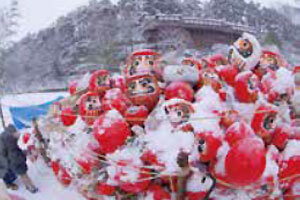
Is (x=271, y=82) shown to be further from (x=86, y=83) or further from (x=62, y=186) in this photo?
(x=62, y=186)

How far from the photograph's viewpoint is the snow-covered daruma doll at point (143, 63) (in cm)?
160

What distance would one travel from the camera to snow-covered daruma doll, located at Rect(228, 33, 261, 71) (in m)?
1.59

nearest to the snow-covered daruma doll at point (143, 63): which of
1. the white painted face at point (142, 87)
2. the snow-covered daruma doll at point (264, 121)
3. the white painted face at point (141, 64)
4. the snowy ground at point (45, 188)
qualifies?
the white painted face at point (141, 64)

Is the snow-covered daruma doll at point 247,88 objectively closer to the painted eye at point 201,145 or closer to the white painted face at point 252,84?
the white painted face at point 252,84

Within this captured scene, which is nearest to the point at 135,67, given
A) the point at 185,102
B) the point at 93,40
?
the point at 185,102

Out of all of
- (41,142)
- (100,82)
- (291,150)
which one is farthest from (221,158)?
(41,142)

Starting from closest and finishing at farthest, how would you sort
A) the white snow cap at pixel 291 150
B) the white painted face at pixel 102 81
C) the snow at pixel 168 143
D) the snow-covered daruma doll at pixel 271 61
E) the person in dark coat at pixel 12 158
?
the snow at pixel 168 143 < the white snow cap at pixel 291 150 < the snow-covered daruma doll at pixel 271 61 < the white painted face at pixel 102 81 < the person in dark coat at pixel 12 158

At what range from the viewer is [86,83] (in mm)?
1906

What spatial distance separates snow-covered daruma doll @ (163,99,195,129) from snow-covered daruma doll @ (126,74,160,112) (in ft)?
0.50

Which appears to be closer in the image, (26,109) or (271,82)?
(271,82)

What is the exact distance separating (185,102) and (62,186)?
104 cm

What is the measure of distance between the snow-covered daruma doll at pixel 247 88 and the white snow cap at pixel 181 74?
211 mm

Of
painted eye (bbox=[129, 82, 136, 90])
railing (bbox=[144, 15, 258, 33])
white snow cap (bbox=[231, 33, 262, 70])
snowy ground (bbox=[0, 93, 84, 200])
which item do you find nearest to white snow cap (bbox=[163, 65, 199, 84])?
painted eye (bbox=[129, 82, 136, 90])

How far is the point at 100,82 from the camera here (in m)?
1.84
